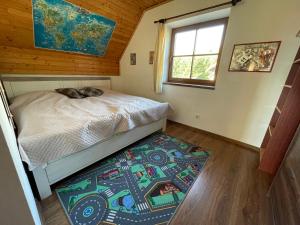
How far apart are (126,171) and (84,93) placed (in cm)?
172

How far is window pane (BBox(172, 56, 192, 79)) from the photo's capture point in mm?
2668

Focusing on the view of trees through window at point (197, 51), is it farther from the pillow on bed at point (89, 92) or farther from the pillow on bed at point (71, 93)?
the pillow on bed at point (71, 93)

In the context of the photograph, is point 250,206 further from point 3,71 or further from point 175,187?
point 3,71

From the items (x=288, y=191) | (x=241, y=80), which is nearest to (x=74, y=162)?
(x=288, y=191)

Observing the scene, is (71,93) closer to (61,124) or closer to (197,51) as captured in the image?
(61,124)

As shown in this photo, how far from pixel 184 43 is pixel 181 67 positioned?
0.46 meters

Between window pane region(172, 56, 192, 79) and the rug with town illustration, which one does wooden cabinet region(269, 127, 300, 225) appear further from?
window pane region(172, 56, 192, 79)

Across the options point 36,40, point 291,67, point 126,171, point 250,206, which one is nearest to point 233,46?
point 291,67

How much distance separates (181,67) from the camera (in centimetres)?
278

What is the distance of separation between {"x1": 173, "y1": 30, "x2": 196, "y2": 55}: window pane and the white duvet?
1.40m

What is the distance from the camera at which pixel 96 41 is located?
9.26 feet

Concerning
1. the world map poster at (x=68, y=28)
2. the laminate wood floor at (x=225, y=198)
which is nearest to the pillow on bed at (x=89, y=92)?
the world map poster at (x=68, y=28)

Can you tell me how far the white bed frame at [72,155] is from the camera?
1156mm

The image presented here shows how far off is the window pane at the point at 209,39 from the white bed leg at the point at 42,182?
281 centimetres
